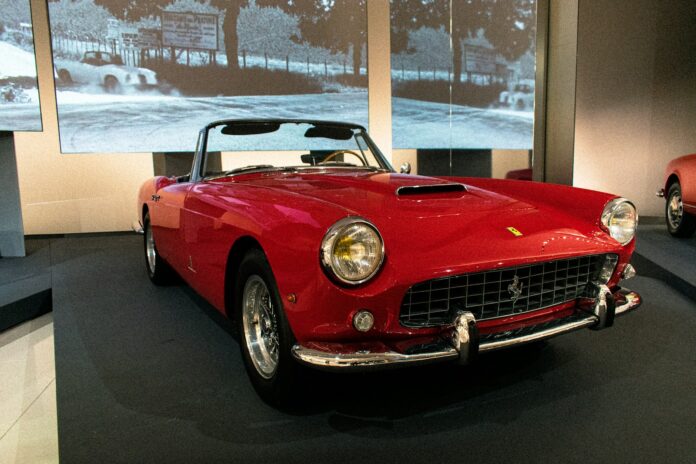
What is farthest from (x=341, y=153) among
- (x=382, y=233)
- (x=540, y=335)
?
(x=540, y=335)

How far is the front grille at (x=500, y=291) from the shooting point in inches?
68.0

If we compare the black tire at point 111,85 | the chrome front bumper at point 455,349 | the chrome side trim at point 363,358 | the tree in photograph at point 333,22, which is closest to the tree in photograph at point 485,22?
the tree in photograph at point 333,22

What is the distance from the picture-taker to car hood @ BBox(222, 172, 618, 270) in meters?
1.74

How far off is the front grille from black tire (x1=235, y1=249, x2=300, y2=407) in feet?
1.32

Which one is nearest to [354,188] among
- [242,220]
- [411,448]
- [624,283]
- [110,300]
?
[242,220]

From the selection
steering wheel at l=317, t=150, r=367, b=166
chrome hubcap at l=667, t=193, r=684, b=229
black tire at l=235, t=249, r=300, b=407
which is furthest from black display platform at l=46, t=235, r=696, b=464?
chrome hubcap at l=667, t=193, r=684, b=229

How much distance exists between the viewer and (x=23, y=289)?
12.0 feet

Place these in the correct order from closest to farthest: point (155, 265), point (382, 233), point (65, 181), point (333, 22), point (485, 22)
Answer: point (382, 233)
point (155, 265)
point (65, 181)
point (333, 22)
point (485, 22)

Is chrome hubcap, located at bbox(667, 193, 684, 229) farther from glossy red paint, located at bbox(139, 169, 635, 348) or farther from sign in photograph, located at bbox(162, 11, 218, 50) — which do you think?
sign in photograph, located at bbox(162, 11, 218, 50)

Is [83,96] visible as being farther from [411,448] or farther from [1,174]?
[411,448]

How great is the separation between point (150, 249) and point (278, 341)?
249cm

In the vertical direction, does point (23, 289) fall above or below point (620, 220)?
below

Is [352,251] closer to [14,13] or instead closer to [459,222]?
[459,222]

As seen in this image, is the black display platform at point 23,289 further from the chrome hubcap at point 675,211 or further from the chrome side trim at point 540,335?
the chrome hubcap at point 675,211
